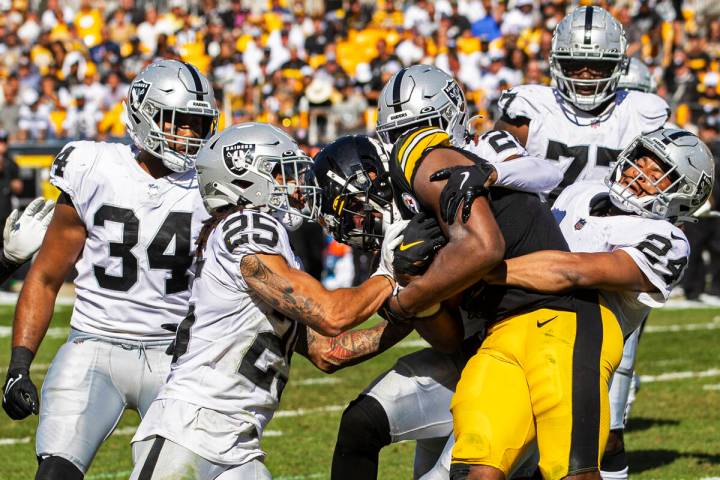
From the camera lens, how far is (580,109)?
18.3 ft

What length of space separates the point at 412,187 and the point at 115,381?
1280 mm

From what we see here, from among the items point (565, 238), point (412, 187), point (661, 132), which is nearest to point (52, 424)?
point (412, 187)

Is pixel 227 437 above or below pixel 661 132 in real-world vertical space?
below

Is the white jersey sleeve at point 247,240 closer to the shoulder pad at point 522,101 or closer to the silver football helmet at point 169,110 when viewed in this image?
the silver football helmet at point 169,110

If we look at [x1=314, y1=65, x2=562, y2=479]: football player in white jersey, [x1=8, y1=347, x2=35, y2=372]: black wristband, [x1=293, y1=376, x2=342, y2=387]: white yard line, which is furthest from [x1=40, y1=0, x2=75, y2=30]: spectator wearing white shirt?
[x1=314, y1=65, x2=562, y2=479]: football player in white jersey

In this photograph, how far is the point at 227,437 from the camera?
3.58 meters

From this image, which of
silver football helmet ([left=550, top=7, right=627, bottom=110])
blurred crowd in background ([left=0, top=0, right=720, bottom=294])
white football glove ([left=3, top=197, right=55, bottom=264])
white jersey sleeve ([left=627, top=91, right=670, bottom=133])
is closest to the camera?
white football glove ([left=3, top=197, right=55, bottom=264])

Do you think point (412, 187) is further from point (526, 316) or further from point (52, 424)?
point (52, 424)

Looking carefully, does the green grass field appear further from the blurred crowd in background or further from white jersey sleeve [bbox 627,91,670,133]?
the blurred crowd in background

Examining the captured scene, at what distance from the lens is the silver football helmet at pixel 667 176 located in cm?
411

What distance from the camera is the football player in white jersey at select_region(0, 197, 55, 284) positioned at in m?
4.65

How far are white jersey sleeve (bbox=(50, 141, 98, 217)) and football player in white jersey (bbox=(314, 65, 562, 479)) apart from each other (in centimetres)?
88

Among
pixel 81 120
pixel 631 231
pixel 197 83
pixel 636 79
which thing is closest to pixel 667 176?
pixel 631 231

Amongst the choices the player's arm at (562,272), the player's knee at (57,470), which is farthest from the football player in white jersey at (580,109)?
the player's knee at (57,470)
